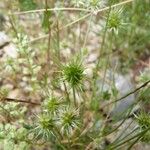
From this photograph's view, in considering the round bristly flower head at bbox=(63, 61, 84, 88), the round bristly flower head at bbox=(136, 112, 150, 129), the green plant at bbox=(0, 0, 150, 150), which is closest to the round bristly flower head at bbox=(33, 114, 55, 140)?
the green plant at bbox=(0, 0, 150, 150)

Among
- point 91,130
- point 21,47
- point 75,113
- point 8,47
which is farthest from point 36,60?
point 75,113

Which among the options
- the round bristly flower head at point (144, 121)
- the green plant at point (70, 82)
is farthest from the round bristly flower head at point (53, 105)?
the round bristly flower head at point (144, 121)

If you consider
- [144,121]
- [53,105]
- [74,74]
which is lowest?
[144,121]

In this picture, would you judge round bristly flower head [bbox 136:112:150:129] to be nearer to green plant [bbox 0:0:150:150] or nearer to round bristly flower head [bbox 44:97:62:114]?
green plant [bbox 0:0:150:150]

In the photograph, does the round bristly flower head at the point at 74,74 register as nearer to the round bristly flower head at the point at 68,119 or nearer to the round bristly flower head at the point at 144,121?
the round bristly flower head at the point at 68,119

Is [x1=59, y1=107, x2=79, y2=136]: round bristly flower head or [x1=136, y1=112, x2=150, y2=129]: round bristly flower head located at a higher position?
[x1=59, y1=107, x2=79, y2=136]: round bristly flower head

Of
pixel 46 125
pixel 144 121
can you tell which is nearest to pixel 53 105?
pixel 46 125

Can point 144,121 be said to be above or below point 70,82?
below

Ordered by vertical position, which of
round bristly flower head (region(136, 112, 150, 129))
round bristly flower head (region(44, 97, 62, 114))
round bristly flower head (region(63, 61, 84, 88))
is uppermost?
round bristly flower head (region(63, 61, 84, 88))

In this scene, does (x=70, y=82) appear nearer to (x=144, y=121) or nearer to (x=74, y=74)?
(x=74, y=74)

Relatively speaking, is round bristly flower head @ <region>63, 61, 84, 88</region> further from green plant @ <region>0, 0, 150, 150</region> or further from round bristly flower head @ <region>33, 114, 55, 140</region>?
round bristly flower head @ <region>33, 114, 55, 140</region>
